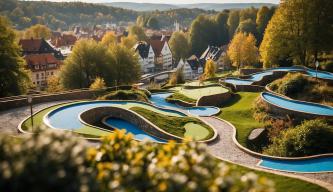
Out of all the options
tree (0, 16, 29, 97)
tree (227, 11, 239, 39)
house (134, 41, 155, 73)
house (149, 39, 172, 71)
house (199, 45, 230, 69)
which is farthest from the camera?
house (149, 39, 172, 71)

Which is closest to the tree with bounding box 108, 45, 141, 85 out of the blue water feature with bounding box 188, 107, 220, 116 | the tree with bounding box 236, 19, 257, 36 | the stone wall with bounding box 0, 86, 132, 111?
the stone wall with bounding box 0, 86, 132, 111

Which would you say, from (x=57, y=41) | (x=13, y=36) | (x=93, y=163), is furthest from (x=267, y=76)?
(x=57, y=41)

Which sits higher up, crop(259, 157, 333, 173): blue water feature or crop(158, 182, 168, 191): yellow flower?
crop(158, 182, 168, 191): yellow flower

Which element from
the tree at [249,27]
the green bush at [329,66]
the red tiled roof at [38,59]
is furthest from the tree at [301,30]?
the red tiled roof at [38,59]

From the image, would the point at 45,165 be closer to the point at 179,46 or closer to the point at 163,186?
the point at 163,186

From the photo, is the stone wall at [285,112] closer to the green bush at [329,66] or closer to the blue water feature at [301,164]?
the blue water feature at [301,164]

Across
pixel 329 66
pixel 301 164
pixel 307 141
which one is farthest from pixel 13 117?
pixel 329 66

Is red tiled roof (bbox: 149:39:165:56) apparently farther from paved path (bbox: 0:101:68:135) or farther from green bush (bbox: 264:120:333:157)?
green bush (bbox: 264:120:333:157)

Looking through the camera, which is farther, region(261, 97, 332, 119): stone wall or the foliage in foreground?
region(261, 97, 332, 119): stone wall
